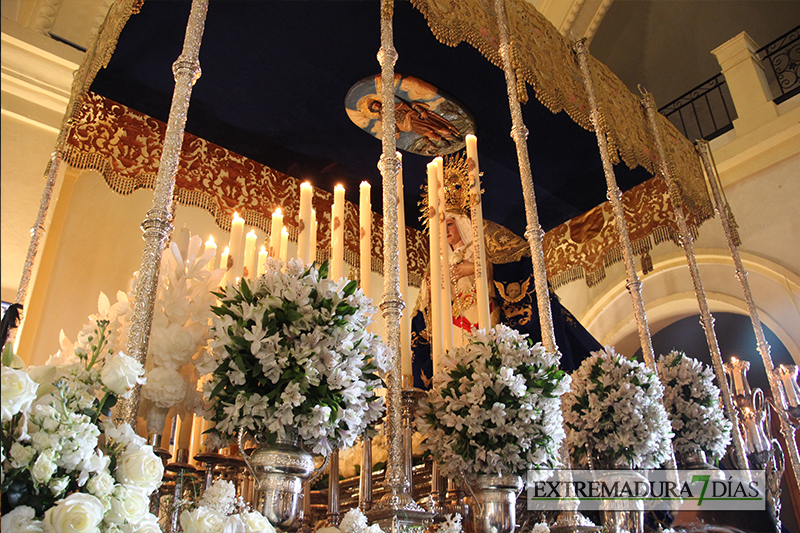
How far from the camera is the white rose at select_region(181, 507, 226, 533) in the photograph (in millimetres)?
1324

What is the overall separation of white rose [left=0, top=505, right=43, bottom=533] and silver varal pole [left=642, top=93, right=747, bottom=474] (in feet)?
12.9

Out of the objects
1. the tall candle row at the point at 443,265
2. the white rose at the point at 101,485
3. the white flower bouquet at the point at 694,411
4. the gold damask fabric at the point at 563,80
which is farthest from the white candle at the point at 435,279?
the white flower bouquet at the point at 694,411

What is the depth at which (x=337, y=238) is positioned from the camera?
2723mm

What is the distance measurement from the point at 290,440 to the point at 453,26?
2.39 m

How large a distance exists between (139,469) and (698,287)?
432 cm

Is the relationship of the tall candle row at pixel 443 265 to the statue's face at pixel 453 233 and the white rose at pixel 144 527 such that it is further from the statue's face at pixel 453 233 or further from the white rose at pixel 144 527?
the white rose at pixel 144 527

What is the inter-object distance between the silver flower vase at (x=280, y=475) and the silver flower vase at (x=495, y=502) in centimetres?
74

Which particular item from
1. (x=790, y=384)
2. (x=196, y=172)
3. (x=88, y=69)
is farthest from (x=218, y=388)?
(x=790, y=384)

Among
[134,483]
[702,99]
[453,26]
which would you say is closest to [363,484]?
[134,483]

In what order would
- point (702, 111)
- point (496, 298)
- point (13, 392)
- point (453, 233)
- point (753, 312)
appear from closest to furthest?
point (13, 392) → point (453, 233) → point (496, 298) → point (753, 312) → point (702, 111)

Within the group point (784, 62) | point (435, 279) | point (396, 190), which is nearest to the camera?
point (396, 190)

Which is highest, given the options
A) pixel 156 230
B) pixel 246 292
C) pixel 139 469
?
pixel 156 230

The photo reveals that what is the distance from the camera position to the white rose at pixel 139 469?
1188 millimetres

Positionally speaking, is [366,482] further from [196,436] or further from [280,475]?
[196,436]
